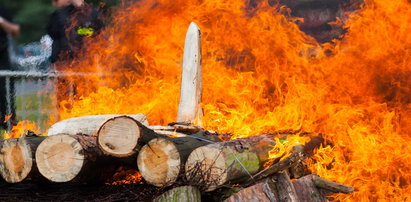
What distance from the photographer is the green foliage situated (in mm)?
12484

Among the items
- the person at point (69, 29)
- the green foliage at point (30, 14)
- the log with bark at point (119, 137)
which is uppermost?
the green foliage at point (30, 14)

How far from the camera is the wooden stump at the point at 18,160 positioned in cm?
391

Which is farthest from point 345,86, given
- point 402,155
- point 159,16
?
point 159,16

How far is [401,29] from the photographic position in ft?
20.1

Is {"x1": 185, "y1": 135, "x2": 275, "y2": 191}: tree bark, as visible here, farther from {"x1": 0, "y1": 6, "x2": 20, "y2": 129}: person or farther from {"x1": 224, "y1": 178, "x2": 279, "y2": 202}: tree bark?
{"x1": 0, "y1": 6, "x2": 20, "y2": 129}: person

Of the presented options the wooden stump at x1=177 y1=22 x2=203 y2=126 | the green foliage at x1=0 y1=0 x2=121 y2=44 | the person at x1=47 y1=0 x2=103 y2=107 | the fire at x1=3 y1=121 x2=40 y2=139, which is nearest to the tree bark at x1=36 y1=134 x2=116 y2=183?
the wooden stump at x1=177 y1=22 x2=203 y2=126

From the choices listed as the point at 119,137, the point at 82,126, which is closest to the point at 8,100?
the point at 82,126

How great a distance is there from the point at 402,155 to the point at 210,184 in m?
2.64

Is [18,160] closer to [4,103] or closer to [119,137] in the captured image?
[119,137]

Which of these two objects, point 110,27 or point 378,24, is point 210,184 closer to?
point 378,24

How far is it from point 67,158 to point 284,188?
1.83 metres

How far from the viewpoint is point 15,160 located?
397cm

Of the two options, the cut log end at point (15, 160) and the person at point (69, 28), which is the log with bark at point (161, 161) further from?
the person at point (69, 28)

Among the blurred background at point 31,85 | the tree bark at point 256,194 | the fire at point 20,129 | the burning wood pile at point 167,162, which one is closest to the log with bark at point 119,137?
the burning wood pile at point 167,162
